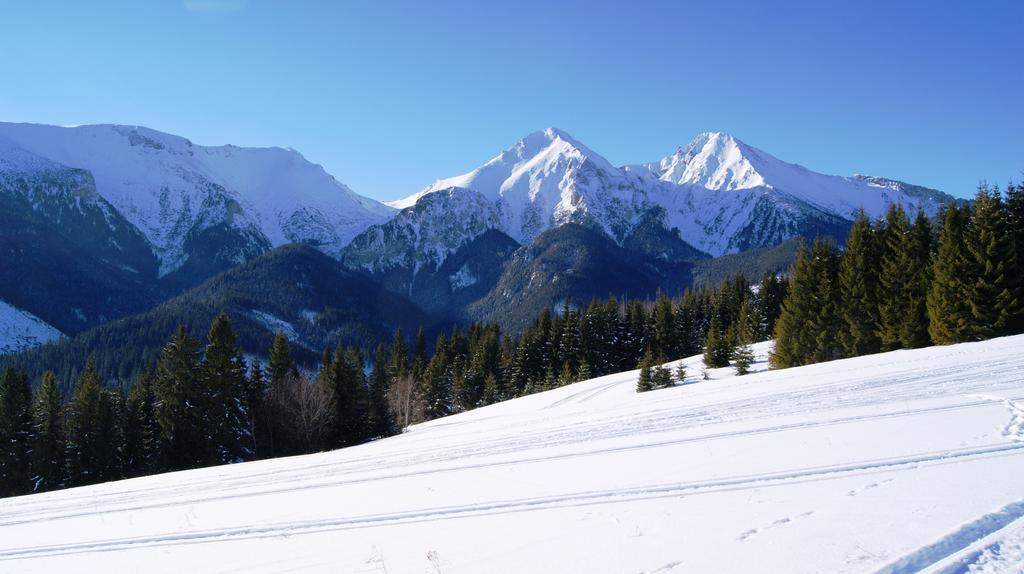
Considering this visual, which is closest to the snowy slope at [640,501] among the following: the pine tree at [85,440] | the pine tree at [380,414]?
the pine tree at [85,440]

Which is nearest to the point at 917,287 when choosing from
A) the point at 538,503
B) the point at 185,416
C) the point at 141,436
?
the point at 538,503

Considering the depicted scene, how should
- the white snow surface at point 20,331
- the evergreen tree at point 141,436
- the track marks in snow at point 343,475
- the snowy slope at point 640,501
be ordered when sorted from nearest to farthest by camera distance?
the snowy slope at point 640,501 < the track marks in snow at point 343,475 < the evergreen tree at point 141,436 < the white snow surface at point 20,331

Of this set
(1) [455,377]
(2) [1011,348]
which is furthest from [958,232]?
(1) [455,377]

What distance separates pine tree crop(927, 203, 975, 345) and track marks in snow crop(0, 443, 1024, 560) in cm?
2026

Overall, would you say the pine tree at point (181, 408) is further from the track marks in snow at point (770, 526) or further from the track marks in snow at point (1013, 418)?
the track marks in snow at point (1013, 418)

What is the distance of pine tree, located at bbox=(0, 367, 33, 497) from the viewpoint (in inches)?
1259

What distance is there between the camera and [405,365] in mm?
62688

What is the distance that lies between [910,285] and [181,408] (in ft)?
137

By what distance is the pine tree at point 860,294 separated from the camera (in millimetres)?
31000

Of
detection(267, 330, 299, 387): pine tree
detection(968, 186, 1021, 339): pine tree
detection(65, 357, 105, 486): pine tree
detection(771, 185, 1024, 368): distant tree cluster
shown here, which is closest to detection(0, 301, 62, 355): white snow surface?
detection(65, 357, 105, 486): pine tree

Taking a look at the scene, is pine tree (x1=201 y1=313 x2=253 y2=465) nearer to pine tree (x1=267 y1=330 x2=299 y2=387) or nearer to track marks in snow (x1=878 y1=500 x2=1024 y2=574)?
pine tree (x1=267 y1=330 x2=299 y2=387)

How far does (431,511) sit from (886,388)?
48.7 feet

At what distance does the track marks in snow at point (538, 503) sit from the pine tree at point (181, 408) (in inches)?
950

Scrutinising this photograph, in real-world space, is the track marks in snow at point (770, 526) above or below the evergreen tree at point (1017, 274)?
below
